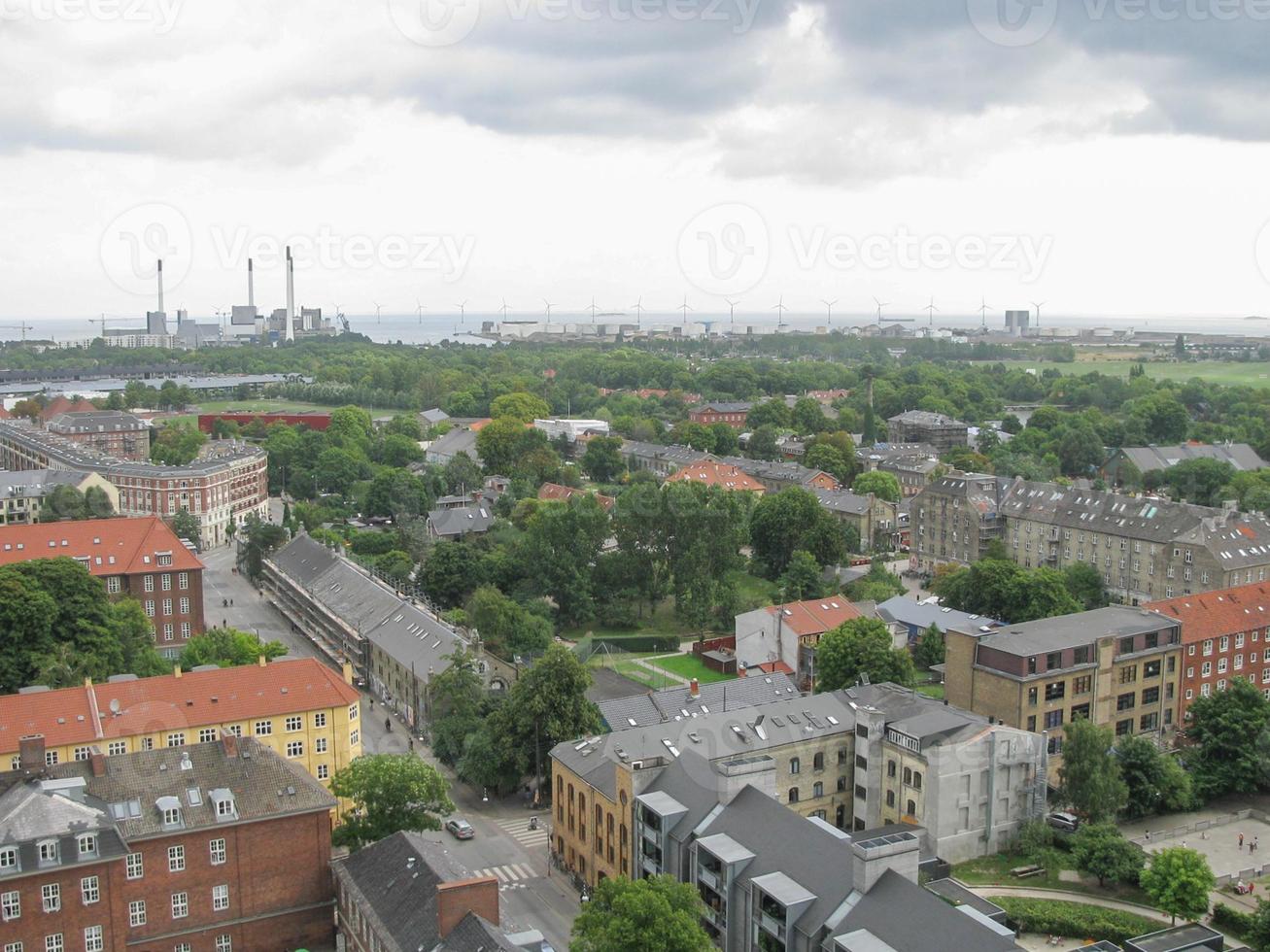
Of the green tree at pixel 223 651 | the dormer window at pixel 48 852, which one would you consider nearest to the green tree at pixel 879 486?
the green tree at pixel 223 651

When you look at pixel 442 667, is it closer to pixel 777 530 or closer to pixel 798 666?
pixel 798 666

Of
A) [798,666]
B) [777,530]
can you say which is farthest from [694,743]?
[777,530]

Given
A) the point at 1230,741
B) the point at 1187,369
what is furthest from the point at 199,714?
the point at 1187,369

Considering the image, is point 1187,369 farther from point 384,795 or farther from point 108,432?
point 384,795

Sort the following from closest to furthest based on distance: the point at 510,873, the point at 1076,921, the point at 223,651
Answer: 1. the point at 1076,921
2. the point at 510,873
3. the point at 223,651

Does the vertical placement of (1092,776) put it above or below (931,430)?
below

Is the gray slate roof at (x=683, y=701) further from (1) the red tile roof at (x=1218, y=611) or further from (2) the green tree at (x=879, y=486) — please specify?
(2) the green tree at (x=879, y=486)
